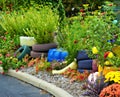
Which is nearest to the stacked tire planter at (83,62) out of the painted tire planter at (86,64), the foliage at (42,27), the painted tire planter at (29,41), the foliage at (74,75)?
the painted tire planter at (86,64)

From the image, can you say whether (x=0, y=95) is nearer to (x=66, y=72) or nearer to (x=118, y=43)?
(x=66, y=72)

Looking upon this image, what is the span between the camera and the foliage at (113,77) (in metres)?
7.50

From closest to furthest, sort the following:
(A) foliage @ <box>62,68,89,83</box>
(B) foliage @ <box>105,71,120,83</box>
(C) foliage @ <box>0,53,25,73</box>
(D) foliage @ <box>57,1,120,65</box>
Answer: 1. (B) foliage @ <box>105,71,120,83</box>
2. (D) foliage @ <box>57,1,120,65</box>
3. (A) foliage @ <box>62,68,89,83</box>
4. (C) foliage @ <box>0,53,25,73</box>

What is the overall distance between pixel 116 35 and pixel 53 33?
118 inches

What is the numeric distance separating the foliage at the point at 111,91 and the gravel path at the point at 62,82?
66 cm

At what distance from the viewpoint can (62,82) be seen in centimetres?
880

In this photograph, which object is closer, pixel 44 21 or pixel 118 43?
pixel 118 43

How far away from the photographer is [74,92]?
8.04 meters

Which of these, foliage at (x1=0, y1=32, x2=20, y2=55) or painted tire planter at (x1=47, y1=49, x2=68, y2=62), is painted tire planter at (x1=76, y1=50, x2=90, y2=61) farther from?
foliage at (x1=0, y1=32, x2=20, y2=55)

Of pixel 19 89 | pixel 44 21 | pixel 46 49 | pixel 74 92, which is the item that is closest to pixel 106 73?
pixel 74 92

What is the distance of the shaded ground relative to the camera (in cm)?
869

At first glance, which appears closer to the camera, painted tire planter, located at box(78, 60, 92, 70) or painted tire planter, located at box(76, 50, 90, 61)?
painted tire planter, located at box(78, 60, 92, 70)

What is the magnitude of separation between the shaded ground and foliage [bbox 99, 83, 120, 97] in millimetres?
1476

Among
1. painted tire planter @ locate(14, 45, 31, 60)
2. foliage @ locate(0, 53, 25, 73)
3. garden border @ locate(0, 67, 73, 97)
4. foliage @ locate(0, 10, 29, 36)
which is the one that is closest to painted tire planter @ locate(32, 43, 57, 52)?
painted tire planter @ locate(14, 45, 31, 60)
